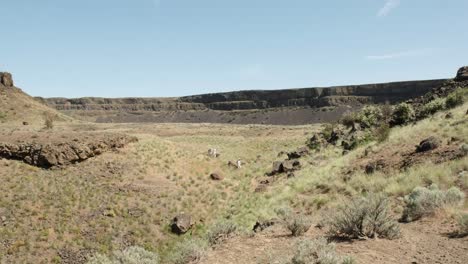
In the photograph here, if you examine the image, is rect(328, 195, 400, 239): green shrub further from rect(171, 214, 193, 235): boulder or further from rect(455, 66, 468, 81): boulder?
rect(455, 66, 468, 81): boulder

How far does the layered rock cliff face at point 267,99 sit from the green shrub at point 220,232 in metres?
118

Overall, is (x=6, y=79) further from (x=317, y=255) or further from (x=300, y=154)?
(x=317, y=255)


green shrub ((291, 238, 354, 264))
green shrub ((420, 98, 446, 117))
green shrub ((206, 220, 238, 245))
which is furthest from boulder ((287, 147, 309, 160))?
green shrub ((291, 238, 354, 264))

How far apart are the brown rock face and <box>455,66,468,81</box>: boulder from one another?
290ft

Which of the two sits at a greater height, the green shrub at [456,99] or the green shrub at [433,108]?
the green shrub at [456,99]

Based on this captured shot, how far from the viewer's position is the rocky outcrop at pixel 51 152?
27.8m

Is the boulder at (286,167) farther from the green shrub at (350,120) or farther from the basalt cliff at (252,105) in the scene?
the basalt cliff at (252,105)

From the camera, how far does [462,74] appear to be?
35375 millimetres

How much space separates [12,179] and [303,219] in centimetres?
2092

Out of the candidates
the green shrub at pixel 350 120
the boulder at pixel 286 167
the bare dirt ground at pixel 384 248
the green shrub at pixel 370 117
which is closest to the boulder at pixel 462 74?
the green shrub at pixel 370 117

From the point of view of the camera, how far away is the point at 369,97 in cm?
13988

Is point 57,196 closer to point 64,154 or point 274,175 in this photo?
point 64,154

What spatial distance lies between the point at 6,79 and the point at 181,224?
85.4 metres

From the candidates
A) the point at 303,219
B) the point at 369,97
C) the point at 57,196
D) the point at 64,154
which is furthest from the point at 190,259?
the point at 369,97
